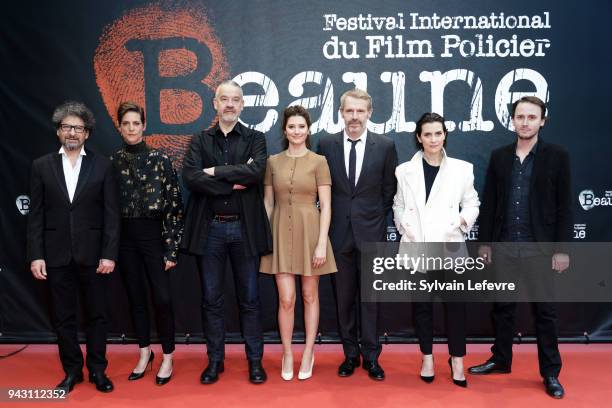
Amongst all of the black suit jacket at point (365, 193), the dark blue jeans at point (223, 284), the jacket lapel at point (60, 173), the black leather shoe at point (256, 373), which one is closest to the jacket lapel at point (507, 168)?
the black suit jacket at point (365, 193)

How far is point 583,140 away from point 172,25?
3595 millimetres

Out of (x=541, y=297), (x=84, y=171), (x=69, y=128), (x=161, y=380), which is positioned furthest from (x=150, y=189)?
(x=541, y=297)

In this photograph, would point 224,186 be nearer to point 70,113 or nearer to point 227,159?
point 227,159

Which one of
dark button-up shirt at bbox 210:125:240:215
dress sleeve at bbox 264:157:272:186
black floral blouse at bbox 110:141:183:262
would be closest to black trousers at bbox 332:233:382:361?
dress sleeve at bbox 264:157:272:186

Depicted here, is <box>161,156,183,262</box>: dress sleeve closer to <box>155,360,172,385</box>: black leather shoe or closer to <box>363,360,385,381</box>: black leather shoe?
<box>155,360,172,385</box>: black leather shoe

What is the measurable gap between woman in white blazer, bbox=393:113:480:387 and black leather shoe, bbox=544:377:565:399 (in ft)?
1.68

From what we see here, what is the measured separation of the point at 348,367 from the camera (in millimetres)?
3445

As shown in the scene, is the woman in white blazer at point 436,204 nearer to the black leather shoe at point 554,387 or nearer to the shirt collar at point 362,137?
the shirt collar at point 362,137

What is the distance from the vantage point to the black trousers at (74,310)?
3.16m

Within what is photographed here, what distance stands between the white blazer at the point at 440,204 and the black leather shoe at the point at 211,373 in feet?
5.14

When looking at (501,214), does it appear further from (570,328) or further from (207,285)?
(207,285)

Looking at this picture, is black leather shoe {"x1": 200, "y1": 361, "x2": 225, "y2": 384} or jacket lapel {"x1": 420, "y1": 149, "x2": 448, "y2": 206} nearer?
jacket lapel {"x1": 420, "y1": 149, "x2": 448, "y2": 206}

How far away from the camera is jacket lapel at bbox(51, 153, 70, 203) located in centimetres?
308

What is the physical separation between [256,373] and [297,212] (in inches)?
44.9
